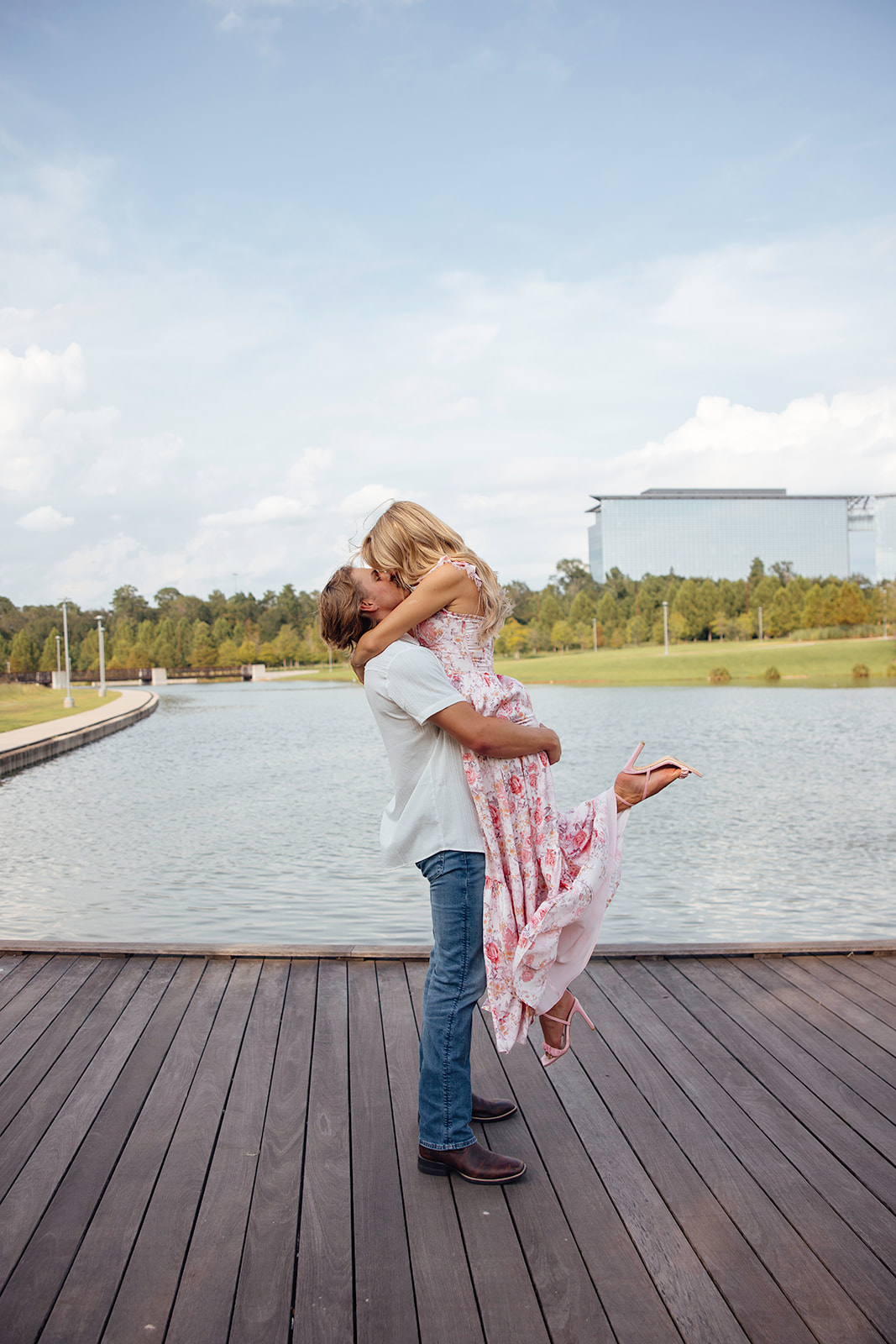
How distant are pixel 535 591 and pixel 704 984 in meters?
86.1

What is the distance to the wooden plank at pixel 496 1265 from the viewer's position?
1.63 meters

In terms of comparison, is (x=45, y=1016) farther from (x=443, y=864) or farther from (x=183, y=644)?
(x=183, y=644)

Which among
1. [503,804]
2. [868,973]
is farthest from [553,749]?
[868,973]

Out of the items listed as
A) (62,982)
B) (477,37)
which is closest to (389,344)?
(477,37)

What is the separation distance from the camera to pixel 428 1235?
6.31 ft

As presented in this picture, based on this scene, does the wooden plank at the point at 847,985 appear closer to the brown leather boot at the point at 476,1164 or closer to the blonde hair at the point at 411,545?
the brown leather boot at the point at 476,1164

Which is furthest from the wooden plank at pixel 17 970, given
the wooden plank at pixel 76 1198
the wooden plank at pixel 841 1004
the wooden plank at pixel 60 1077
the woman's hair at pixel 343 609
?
the wooden plank at pixel 841 1004

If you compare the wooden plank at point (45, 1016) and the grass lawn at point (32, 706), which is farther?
the grass lawn at point (32, 706)

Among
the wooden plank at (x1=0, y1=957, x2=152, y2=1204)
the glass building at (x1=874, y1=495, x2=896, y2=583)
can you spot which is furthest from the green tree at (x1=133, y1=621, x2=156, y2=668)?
the glass building at (x1=874, y1=495, x2=896, y2=583)

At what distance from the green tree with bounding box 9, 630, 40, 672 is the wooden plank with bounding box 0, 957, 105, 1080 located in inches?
2340

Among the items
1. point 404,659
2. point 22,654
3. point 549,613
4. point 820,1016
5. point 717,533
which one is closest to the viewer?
point 404,659

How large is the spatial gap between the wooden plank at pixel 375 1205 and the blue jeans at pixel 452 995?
15 cm

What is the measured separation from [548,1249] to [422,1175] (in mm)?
389

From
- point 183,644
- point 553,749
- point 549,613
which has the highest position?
point 549,613
